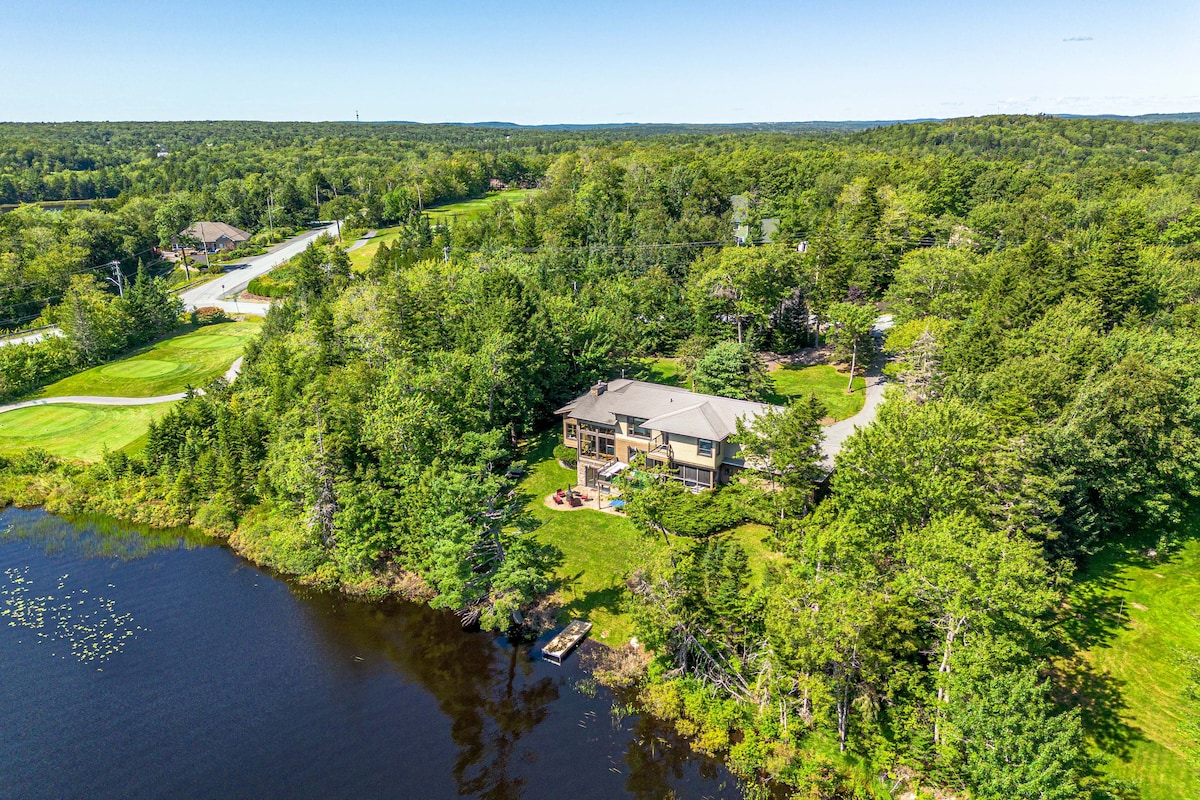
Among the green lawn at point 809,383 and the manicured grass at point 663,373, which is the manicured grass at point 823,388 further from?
the manicured grass at point 663,373

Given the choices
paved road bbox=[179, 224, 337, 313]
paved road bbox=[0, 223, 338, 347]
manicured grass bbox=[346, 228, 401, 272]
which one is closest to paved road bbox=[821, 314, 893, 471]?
manicured grass bbox=[346, 228, 401, 272]

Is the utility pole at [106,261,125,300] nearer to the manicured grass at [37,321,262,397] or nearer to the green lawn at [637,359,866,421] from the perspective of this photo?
the manicured grass at [37,321,262,397]

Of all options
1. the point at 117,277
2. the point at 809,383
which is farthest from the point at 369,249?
the point at 809,383

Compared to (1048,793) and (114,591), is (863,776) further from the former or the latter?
(114,591)

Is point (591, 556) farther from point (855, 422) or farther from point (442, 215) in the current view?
point (442, 215)

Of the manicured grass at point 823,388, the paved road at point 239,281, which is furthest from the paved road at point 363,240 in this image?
the manicured grass at point 823,388

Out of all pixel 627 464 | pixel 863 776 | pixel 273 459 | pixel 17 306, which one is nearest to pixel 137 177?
pixel 17 306
